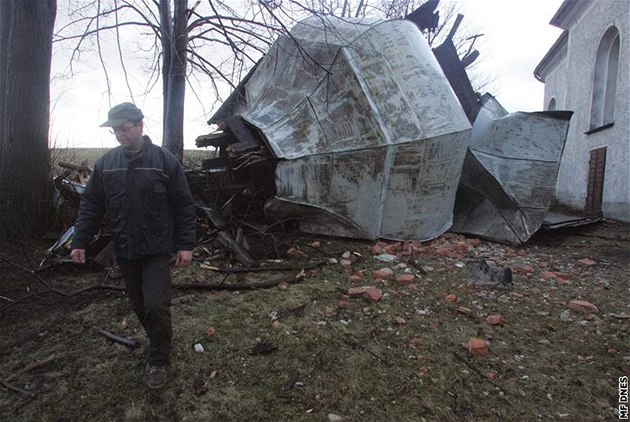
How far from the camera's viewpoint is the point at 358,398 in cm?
241

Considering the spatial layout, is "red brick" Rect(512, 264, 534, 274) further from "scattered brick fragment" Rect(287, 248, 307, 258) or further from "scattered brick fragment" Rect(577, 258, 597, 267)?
"scattered brick fragment" Rect(287, 248, 307, 258)

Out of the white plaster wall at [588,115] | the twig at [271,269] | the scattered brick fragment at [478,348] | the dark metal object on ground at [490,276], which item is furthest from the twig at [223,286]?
the white plaster wall at [588,115]

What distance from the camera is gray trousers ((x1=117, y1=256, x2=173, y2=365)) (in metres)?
2.45

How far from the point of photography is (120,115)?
2.42 meters

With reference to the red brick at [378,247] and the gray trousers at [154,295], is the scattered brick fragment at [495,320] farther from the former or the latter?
the gray trousers at [154,295]

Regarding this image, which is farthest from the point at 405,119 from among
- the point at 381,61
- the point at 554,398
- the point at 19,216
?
the point at 19,216

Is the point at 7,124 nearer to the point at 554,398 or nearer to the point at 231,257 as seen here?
the point at 231,257

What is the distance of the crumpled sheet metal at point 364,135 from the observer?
5129 millimetres

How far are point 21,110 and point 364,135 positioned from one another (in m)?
4.36

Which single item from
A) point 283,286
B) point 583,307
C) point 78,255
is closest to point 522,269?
point 583,307

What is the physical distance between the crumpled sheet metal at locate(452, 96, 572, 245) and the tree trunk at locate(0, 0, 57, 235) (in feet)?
19.7

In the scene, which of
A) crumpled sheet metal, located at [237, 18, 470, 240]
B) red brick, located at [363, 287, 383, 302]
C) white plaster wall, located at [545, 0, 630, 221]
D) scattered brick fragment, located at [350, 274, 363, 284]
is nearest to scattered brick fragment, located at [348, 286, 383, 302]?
red brick, located at [363, 287, 383, 302]

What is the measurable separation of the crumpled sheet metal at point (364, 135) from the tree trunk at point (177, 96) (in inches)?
137

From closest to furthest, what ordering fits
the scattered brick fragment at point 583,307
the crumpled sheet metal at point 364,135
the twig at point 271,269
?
the scattered brick fragment at point 583,307, the twig at point 271,269, the crumpled sheet metal at point 364,135
